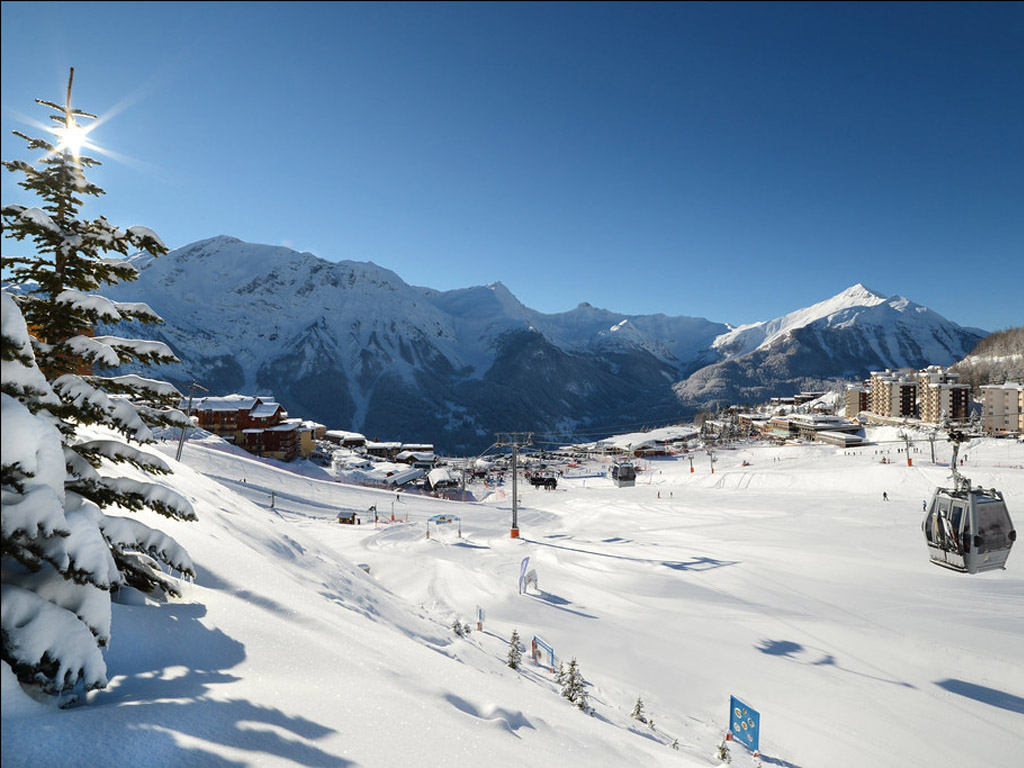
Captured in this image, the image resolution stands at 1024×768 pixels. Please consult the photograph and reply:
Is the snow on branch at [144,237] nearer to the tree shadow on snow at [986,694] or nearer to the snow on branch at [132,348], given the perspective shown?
the snow on branch at [132,348]

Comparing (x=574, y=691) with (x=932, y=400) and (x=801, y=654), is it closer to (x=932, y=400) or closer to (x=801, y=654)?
(x=801, y=654)

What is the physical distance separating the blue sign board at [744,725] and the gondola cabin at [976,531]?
7946 millimetres

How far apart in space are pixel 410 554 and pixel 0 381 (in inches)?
767

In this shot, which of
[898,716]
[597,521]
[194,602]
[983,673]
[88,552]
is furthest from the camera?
[597,521]

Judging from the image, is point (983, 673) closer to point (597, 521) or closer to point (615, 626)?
point (615, 626)

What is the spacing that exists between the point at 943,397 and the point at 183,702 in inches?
4608

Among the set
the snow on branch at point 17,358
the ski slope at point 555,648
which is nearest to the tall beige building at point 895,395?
the ski slope at point 555,648

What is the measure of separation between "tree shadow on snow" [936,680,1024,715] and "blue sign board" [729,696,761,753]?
20.1 ft

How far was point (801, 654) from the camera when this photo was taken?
12336 millimetres


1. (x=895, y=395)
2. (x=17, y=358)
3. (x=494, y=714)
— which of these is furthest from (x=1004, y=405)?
(x=17, y=358)

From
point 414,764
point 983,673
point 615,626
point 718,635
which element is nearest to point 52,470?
point 414,764

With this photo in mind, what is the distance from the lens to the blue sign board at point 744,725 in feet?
26.8

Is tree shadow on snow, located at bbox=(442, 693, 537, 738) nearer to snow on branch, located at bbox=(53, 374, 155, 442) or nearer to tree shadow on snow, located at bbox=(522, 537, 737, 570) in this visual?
snow on branch, located at bbox=(53, 374, 155, 442)

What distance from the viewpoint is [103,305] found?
12.9 ft
